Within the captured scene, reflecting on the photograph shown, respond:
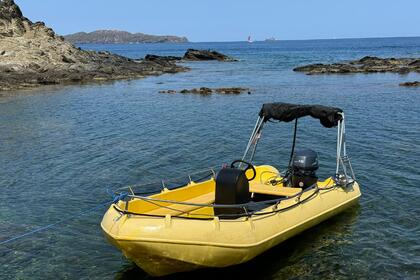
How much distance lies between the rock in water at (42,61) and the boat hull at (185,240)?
39.1 metres

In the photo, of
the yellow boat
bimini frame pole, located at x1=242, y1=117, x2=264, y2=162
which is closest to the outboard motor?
the yellow boat

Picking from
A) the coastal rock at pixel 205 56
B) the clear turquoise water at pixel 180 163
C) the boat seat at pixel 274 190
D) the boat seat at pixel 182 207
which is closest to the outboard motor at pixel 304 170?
the boat seat at pixel 274 190

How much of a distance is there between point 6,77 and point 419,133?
39.0 m

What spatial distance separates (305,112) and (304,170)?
4.97ft

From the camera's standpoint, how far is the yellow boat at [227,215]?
856 centimetres

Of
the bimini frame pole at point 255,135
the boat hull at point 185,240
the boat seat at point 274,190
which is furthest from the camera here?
the bimini frame pole at point 255,135

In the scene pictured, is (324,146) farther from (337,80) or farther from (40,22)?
(40,22)

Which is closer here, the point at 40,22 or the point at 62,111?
the point at 62,111

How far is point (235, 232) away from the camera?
895 centimetres

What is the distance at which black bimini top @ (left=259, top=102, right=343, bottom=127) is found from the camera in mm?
12312

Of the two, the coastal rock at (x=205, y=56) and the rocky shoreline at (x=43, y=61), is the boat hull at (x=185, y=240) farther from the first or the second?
the coastal rock at (x=205, y=56)

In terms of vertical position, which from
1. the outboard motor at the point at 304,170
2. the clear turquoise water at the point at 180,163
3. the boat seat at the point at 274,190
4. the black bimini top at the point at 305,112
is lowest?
the clear turquoise water at the point at 180,163

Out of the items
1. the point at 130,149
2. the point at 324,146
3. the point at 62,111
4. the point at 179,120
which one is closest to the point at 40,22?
the point at 62,111

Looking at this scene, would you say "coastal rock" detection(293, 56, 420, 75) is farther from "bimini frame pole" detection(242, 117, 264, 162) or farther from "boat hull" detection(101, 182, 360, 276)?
"boat hull" detection(101, 182, 360, 276)
